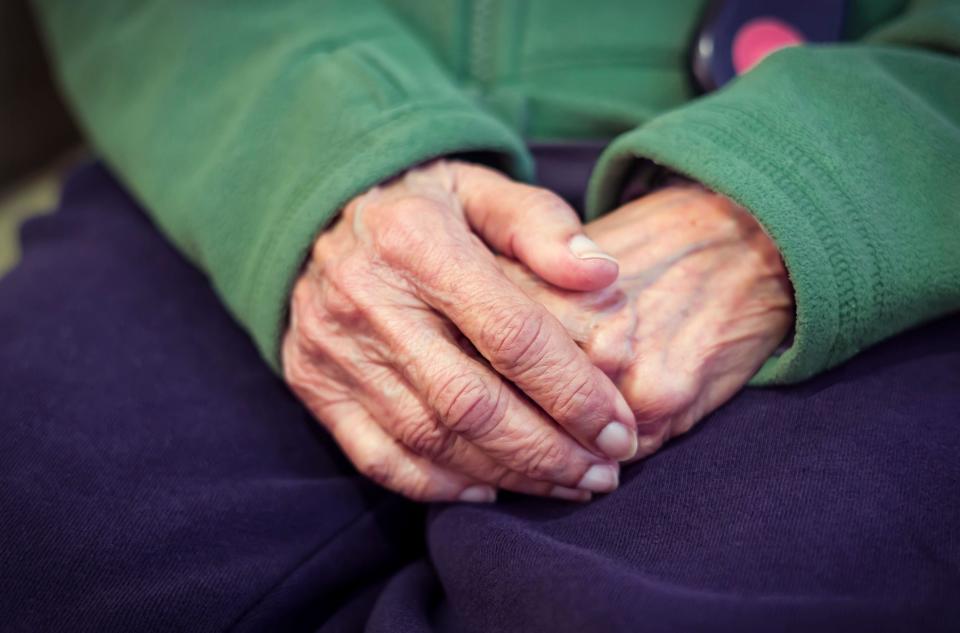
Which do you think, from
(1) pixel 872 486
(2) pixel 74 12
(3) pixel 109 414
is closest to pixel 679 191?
(1) pixel 872 486

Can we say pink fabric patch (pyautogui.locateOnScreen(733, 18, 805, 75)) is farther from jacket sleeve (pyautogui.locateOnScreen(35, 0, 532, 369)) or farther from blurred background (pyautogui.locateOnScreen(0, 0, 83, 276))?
blurred background (pyautogui.locateOnScreen(0, 0, 83, 276))

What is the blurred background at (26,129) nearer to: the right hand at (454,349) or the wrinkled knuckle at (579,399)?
the right hand at (454,349)

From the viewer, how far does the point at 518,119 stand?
810 mm

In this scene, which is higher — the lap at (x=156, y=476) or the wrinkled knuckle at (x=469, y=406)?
the wrinkled knuckle at (x=469, y=406)

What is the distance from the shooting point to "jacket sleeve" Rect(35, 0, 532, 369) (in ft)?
2.12

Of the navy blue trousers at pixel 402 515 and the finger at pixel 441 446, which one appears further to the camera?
the finger at pixel 441 446

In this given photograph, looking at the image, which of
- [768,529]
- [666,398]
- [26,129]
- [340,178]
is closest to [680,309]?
[666,398]

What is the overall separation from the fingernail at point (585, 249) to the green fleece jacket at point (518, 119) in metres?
0.09

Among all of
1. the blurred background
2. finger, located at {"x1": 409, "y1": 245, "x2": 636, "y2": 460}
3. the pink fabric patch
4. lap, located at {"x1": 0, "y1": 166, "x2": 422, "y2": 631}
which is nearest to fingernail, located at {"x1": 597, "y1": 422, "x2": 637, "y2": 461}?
finger, located at {"x1": 409, "y1": 245, "x2": 636, "y2": 460}

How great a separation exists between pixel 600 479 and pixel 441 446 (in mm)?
122

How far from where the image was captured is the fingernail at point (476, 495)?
60 cm

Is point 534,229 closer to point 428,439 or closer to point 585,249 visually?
point 585,249

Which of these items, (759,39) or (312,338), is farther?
(759,39)

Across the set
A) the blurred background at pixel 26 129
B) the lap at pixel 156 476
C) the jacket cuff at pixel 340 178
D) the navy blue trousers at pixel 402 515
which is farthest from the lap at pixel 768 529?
the blurred background at pixel 26 129
